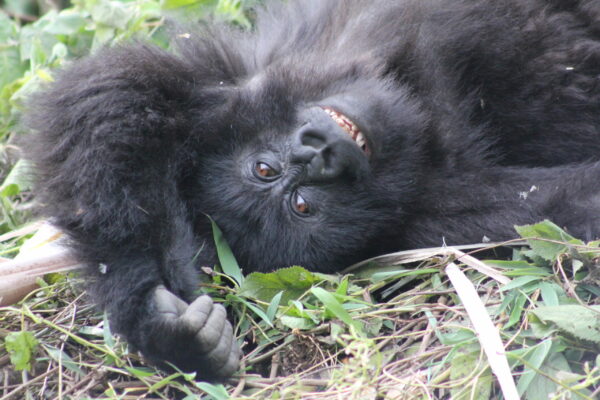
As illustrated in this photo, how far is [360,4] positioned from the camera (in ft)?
11.5

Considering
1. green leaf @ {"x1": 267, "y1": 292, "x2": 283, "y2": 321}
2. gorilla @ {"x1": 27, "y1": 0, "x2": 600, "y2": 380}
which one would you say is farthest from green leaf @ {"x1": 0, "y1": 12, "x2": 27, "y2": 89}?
green leaf @ {"x1": 267, "y1": 292, "x2": 283, "y2": 321}

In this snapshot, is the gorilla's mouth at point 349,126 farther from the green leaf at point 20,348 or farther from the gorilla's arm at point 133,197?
the green leaf at point 20,348

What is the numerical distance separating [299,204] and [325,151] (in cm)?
26

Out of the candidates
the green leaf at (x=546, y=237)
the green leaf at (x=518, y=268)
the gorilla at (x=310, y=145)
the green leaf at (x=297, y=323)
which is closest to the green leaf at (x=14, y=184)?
the gorilla at (x=310, y=145)

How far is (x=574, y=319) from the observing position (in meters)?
2.35

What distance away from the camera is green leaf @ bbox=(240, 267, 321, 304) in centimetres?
286

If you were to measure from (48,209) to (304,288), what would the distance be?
40.1 inches

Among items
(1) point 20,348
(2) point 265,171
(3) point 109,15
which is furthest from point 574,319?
(3) point 109,15

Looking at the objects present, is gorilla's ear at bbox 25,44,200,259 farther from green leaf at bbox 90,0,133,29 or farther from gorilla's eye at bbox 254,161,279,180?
green leaf at bbox 90,0,133,29

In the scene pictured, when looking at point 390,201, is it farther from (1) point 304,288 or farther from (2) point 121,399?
(2) point 121,399

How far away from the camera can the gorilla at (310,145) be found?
108 inches

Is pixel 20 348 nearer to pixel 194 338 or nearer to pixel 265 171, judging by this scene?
pixel 194 338

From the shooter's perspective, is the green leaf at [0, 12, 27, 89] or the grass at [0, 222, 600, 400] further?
the green leaf at [0, 12, 27, 89]

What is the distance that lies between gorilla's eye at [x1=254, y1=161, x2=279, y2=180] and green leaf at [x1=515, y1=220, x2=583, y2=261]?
98 cm
